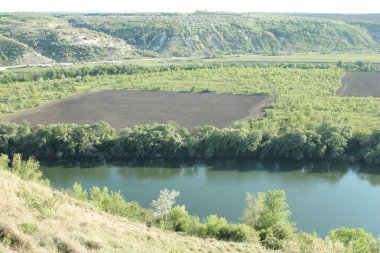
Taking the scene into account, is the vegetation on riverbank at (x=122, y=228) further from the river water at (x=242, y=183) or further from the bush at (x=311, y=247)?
the river water at (x=242, y=183)

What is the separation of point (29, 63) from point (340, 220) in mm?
130139

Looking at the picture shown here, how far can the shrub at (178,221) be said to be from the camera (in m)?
33.1

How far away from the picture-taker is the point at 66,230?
2100 cm

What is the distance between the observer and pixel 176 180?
5756 centimetres

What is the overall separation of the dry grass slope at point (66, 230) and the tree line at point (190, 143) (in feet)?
118

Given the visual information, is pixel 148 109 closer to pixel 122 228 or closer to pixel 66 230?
pixel 122 228

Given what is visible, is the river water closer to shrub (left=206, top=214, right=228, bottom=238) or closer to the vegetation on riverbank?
the vegetation on riverbank

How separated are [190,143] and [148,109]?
1076 inches

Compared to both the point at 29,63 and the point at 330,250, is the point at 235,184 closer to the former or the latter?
the point at 330,250

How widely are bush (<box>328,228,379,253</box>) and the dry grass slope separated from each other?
9127 mm

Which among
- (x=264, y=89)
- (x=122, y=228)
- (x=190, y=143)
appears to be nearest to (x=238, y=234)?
(x=122, y=228)

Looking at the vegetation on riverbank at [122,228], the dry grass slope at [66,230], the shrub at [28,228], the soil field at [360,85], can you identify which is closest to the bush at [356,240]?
the vegetation on riverbank at [122,228]

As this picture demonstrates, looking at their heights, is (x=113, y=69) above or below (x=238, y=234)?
below

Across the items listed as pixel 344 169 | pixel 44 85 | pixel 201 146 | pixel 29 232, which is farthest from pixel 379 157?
pixel 44 85
